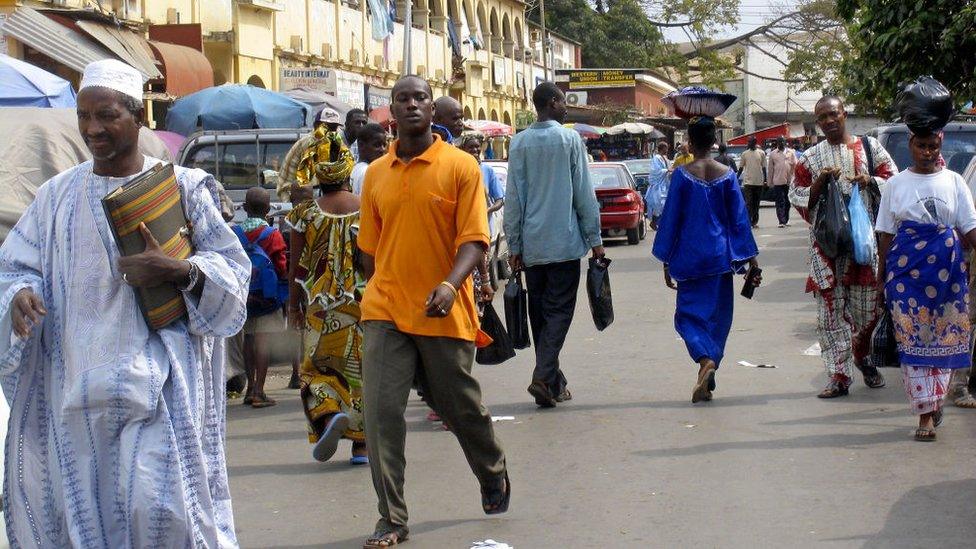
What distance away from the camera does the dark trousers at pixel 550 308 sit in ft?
30.4

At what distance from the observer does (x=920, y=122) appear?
782 centimetres

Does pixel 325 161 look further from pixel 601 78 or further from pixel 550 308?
pixel 601 78

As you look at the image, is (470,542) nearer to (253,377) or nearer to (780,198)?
(253,377)

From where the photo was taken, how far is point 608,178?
24641 millimetres

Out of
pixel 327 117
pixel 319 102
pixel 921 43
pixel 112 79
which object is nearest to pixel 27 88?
pixel 327 117

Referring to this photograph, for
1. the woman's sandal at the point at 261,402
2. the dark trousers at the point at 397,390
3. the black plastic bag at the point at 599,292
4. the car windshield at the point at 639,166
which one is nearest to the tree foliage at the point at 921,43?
the black plastic bag at the point at 599,292

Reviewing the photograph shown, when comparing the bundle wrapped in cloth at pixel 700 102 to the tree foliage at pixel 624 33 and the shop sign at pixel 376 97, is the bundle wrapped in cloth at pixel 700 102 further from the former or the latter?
the tree foliage at pixel 624 33

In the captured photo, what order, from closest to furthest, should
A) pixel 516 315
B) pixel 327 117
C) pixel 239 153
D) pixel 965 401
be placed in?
pixel 965 401, pixel 327 117, pixel 516 315, pixel 239 153

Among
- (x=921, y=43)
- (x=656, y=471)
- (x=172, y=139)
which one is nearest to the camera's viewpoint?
(x=656, y=471)

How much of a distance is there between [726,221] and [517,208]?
53.0 inches

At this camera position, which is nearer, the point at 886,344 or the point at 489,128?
the point at 886,344


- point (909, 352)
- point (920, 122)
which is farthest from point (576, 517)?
point (920, 122)

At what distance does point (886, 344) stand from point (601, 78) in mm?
53772

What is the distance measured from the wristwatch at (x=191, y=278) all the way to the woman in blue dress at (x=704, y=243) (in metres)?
5.38
